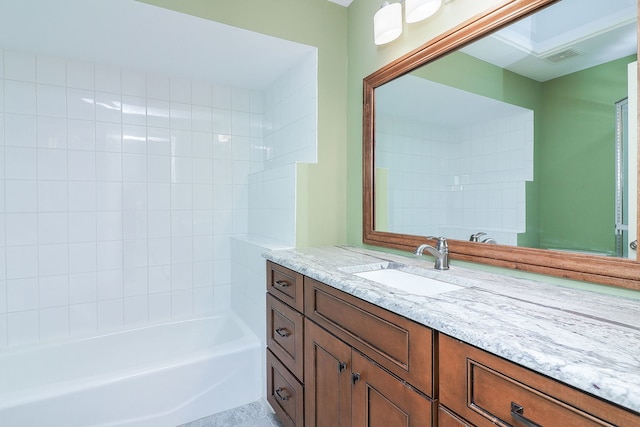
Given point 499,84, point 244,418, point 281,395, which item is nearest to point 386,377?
point 281,395

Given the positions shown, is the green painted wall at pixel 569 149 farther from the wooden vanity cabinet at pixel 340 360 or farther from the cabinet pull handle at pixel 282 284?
the cabinet pull handle at pixel 282 284

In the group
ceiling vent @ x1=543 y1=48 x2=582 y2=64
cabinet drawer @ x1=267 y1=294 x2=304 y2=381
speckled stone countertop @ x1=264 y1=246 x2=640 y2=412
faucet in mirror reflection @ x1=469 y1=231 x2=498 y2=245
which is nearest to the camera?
speckled stone countertop @ x1=264 y1=246 x2=640 y2=412

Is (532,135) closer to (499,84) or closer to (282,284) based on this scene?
(499,84)

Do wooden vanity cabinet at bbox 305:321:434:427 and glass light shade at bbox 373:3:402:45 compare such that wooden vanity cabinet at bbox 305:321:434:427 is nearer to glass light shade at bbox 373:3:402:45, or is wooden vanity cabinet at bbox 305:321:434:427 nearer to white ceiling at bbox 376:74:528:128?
white ceiling at bbox 376:74:528:128

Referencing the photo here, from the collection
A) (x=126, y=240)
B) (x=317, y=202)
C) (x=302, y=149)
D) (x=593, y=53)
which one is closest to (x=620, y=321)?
(x=593, y=53)

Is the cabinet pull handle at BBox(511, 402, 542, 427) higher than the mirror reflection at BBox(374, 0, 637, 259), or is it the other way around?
the mirror reflection at BBox(374, 0, 637, 259)

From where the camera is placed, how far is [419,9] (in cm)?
150

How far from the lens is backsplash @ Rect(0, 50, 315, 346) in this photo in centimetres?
208

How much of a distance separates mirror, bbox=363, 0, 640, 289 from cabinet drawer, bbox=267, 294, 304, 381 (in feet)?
2.20

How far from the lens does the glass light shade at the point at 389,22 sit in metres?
1.64

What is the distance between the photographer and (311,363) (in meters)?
1.35

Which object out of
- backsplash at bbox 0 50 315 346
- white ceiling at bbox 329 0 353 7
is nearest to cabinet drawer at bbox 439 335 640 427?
backsplash at bbox 0 50 315 346

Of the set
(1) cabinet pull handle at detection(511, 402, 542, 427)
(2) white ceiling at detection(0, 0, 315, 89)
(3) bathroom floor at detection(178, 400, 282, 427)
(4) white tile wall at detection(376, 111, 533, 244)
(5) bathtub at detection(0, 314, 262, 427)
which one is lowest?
(3) bathroom floor at detection(178, 400, 282, 427)

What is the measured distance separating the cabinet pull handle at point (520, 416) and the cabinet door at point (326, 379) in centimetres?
56
